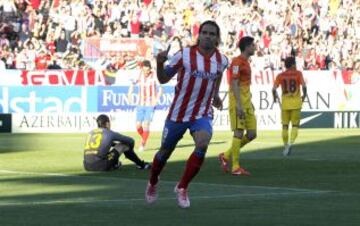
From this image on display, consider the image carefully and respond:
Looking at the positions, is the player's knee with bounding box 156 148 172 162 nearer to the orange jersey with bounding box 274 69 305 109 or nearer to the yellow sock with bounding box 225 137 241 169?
the yellow sock with bounding box 225 137 241 169

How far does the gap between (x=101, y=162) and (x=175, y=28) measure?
934 inches

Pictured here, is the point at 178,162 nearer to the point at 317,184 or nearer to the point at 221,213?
the point at 317,184

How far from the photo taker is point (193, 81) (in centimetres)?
1488

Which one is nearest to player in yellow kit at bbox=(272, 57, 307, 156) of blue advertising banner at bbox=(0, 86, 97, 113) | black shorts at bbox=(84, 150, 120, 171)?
black shorts at bbox=(84, 150, 120, 171)

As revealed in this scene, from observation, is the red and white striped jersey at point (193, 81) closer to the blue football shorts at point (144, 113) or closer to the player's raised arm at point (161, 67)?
the player's raised arm at point (161, 67)

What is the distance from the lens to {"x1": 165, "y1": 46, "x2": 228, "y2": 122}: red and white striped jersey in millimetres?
14836

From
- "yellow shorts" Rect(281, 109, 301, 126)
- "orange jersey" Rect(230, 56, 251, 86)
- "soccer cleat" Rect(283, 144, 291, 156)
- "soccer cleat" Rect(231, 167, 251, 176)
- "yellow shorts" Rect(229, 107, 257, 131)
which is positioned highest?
"orange jersey" Rect(230, 56, 251, 86)

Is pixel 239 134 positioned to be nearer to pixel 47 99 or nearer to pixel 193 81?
pixel 193 81

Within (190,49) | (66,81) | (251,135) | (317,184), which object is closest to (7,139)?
(66,81)

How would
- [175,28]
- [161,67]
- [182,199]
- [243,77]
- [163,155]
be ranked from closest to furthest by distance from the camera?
1. [161,67]
2. [182,199]
3. [163,155]
4. [243,77]
5. [175,28]

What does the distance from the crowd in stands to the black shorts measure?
57.9ft

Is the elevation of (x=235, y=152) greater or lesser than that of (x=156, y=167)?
lesser

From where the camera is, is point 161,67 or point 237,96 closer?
point 161,67

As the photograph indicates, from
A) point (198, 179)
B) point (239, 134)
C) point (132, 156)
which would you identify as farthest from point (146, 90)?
point (198, 179)
